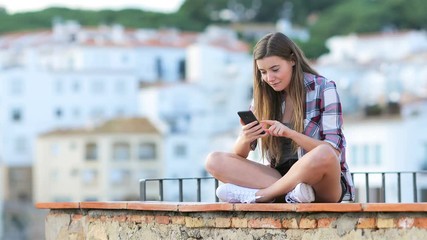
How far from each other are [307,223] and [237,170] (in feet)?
3.60

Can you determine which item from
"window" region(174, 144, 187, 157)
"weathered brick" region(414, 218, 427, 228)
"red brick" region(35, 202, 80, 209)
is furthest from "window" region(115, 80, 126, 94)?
"weathered brick" region(414, 218, 427, 228)

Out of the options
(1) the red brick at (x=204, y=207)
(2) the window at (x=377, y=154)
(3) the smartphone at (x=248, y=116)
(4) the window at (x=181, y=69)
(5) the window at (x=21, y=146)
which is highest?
(4) the window at (x=181, y=69)

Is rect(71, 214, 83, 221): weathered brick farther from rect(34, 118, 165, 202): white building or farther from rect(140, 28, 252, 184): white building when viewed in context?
rect(34, 118, 165, 202): white building

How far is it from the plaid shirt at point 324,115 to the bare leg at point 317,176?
1.18 ft

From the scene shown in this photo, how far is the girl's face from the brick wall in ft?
3.26

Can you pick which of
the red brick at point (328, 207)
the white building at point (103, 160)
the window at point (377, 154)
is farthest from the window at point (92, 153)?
the red brick at point (328, 207)

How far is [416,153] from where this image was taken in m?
75.6

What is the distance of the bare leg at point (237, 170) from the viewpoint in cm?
1023

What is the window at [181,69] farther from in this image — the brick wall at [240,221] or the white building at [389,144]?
the brick wall at [240,221]

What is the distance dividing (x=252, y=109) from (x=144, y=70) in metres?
115

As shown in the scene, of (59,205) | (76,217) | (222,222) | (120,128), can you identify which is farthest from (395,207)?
(120,128)

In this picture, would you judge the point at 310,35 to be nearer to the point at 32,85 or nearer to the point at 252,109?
the point at 32,85

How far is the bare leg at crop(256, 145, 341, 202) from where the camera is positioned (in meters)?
9.60

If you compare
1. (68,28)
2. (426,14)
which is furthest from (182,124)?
(426,14)
